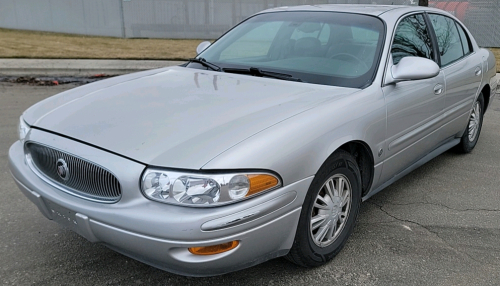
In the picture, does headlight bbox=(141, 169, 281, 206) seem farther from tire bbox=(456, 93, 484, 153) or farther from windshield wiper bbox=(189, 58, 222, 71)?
tire bbox=(456, 93, 484, 153)

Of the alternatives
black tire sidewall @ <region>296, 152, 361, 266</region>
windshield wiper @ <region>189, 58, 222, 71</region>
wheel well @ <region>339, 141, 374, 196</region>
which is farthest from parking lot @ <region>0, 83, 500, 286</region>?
windshield wiper @ <region>189, 58, 222, 71</region>

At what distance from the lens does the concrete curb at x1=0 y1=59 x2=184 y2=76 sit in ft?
30.7

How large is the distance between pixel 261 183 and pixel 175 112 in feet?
2.46

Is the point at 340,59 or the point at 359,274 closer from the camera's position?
the point at 359,274

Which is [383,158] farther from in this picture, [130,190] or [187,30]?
[187,30]

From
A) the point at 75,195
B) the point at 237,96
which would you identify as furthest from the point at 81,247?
the point at 237,96

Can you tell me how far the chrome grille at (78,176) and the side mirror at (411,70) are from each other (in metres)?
1.96

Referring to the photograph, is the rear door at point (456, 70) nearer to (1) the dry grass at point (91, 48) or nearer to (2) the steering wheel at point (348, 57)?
(2) the steering wheel at point (348, 57)

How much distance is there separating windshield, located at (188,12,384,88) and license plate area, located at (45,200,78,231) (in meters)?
1.69

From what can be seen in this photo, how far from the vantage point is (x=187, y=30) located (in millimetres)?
16859

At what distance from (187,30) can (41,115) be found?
14.6 meters

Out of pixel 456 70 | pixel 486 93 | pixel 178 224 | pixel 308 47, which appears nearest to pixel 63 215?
pixel 178 224

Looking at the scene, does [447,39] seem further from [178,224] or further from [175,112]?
[178,224]

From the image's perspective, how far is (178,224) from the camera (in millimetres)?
2053
